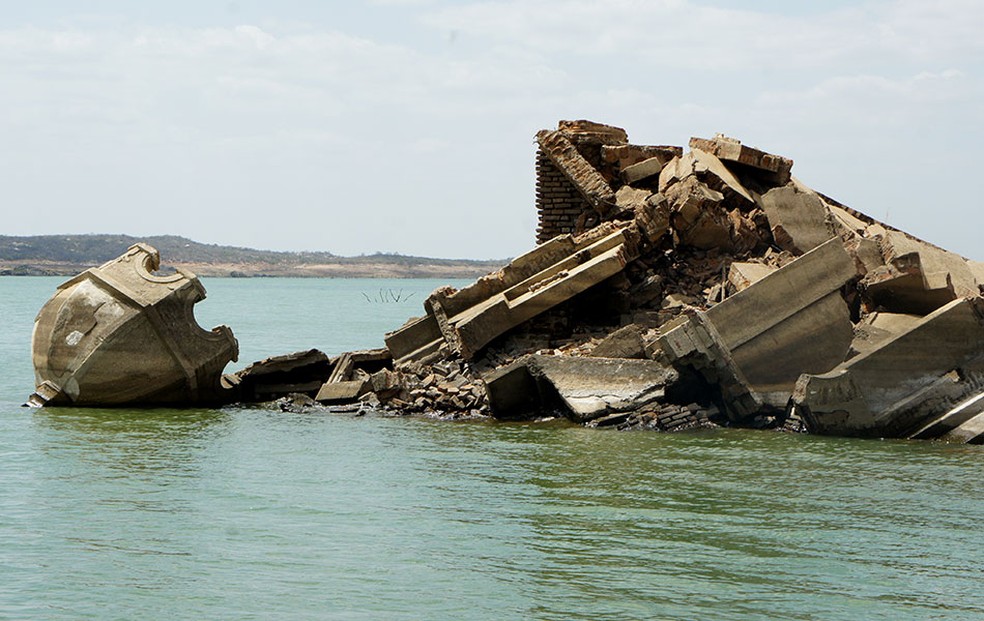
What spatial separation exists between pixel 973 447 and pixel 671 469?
150 inches

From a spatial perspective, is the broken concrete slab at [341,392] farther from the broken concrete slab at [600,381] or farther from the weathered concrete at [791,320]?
the weathered concrete at [791,320]

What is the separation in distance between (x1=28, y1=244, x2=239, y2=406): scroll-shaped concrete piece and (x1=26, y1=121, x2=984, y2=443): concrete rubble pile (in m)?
1.18

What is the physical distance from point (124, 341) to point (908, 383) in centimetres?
993

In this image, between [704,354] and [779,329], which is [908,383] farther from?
[704,354]

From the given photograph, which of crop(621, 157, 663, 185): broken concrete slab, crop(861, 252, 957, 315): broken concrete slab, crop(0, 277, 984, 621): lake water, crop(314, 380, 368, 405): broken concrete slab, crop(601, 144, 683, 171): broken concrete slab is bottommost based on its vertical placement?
crop(0, 277, 984, 621): lake water

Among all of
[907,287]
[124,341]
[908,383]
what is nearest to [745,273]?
[907,287]

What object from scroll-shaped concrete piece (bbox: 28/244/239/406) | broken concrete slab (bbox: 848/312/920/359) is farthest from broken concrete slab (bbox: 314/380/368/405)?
broken concrete slab (bbox: 848/312/920/359)

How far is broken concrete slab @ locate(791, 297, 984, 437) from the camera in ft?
47.4

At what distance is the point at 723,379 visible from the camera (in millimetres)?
14992

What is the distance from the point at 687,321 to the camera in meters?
14.8

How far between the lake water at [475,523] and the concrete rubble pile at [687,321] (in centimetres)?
48

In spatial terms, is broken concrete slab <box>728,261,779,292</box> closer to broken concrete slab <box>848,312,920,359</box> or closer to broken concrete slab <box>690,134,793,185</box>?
broken concrete slab <box>848,312,920,359</box>

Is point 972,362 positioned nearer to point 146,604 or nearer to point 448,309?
point 448,309

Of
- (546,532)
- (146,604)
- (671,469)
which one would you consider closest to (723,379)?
(671,469)
